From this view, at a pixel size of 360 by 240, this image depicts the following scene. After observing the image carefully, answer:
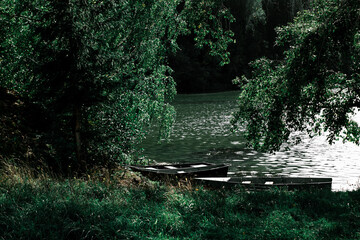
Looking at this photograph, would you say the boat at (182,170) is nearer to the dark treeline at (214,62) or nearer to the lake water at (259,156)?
the lake water at (259,156)

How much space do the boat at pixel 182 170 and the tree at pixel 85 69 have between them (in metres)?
1.60

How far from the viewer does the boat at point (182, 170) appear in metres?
12.7

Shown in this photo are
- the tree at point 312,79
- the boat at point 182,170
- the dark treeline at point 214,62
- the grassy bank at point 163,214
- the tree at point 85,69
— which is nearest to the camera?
the grassy bank at point 163,214

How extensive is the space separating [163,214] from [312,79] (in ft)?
18.7

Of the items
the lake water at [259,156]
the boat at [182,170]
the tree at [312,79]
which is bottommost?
the lake water at [259,156]

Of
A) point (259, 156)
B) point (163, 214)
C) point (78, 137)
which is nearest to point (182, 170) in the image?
point (78, 137)

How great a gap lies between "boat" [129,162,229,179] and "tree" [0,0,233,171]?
160 centimetres

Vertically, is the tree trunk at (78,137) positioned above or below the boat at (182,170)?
above

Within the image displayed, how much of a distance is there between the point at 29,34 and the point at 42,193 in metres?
6.91

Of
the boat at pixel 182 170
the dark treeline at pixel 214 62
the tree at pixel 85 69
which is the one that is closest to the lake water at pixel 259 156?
the boat at pixel 182 170

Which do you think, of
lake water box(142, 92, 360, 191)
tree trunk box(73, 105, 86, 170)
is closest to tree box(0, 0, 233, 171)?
tree trunk box(73, 105, 86, 170)

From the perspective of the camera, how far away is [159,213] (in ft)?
18.2

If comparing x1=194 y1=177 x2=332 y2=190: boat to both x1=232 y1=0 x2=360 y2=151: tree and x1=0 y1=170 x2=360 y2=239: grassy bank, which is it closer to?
x1=232 y1=0 x2=360 y2=151: tree

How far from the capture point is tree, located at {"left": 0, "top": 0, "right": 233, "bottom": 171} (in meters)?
9.00
